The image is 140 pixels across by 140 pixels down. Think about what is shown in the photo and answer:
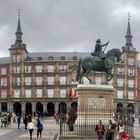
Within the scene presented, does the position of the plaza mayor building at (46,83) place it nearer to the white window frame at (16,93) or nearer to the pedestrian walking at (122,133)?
Answer: the white window frame at (16,93)

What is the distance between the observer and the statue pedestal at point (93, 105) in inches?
1309

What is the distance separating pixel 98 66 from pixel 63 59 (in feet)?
280

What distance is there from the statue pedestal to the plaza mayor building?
8190 centimetres

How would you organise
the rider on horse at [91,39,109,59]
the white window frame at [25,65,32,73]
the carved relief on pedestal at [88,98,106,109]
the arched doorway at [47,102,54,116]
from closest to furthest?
the carved relief on pedestal at [88,98,106,109], the rider on horse at [91,39,109,59], the white window frame at [25,65,32,73], the arched doorway at [47,102,54,116]

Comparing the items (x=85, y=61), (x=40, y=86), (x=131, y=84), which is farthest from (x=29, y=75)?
(x=85, y=61)

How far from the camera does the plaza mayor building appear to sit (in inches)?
4596

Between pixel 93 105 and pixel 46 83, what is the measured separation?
278 feet

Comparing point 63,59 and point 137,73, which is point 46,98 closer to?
point 63,59

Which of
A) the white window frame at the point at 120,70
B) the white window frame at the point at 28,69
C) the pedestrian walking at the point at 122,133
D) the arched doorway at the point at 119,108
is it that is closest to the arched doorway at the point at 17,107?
the white window frame at the point at 28,69

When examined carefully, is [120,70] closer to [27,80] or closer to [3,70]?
[27,80]

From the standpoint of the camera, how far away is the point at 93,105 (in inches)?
1314

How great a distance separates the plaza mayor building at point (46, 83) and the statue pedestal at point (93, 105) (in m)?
81.9

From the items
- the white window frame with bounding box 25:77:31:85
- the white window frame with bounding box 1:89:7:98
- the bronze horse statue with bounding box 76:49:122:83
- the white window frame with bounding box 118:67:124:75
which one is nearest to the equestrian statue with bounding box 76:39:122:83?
the bronze horse statue with bounding box 76:49:122:83

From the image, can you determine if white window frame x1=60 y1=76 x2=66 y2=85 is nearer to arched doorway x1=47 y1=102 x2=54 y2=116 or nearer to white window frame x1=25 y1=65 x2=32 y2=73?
arched doorway x1=47 y1=102 x2=54 y2=116
